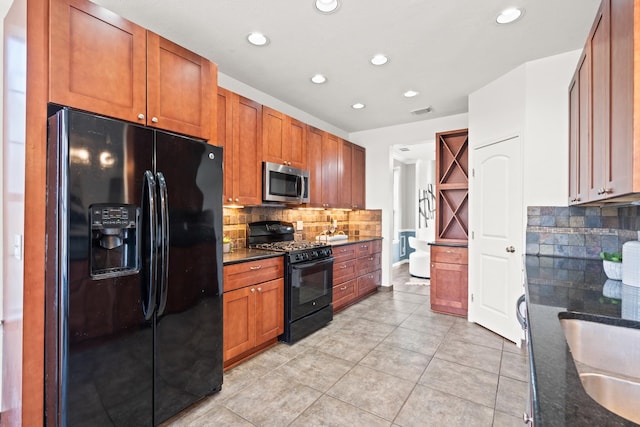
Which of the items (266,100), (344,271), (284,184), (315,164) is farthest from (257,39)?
(344,271)

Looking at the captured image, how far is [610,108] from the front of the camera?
1248 millimetres

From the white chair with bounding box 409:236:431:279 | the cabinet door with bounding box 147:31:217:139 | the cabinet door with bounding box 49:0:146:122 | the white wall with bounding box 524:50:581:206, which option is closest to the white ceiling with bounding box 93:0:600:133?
the white wall with bounding box 524:50:581:206

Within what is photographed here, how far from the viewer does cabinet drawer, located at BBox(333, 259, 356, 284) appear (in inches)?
151

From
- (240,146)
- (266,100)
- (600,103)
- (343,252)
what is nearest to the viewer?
(600,103)

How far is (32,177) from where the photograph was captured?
57.6 inches

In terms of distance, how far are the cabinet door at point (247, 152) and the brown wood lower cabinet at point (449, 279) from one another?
8.13 ft

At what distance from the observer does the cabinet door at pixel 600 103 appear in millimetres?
1306

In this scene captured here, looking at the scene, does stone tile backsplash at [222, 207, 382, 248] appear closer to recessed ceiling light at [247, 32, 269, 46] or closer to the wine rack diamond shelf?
the wine rack diamond shelf

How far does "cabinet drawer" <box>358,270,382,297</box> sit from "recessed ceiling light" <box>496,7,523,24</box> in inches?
131

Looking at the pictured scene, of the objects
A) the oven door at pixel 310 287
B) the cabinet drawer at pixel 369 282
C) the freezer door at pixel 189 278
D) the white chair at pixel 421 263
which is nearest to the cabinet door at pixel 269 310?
the oven door at pixel 310 287

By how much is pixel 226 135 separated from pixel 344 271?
2296mm

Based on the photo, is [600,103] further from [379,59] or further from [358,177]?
[358,177]

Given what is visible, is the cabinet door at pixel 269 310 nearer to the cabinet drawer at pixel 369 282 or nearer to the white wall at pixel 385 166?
the cabinet drawer at pixel 369 282

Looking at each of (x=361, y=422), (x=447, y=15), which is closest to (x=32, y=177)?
(x=361, y=422)
